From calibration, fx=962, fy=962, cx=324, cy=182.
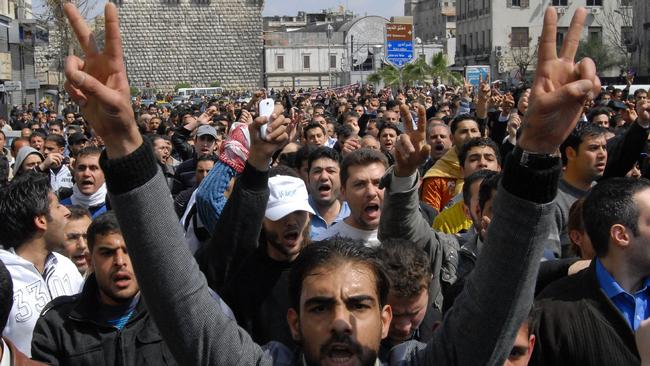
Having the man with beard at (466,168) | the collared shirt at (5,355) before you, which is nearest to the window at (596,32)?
the man with beard at (466,168)

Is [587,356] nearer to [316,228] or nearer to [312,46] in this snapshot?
[316,228]

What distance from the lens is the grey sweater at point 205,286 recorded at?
2348 mm

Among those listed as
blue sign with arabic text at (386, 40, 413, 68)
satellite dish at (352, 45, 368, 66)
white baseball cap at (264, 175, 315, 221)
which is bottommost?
white baseball cap at (264, 175, 315, 221)

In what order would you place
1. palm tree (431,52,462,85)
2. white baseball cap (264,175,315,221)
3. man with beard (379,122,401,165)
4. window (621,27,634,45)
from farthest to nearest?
window (621,27,634,45), palm tree (431,52,462,85), man with beard (379,122,401,165), white baseball cap (264,175,315,221)

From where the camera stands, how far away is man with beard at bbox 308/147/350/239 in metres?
6.18

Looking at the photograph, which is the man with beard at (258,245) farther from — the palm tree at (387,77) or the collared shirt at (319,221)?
the palm tree at (387,77)

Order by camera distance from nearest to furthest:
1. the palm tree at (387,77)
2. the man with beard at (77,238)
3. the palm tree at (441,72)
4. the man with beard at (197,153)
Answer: the man with beard at (77,238) < the man with beard at (197,153) < the palm tree at (387,77) < the palm tree at (441,72)

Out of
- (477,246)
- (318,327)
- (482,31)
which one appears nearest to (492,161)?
(477,246)

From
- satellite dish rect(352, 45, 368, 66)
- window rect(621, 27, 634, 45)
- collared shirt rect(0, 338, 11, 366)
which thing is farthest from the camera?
satellite dish rect(352, 45, 368, 66)

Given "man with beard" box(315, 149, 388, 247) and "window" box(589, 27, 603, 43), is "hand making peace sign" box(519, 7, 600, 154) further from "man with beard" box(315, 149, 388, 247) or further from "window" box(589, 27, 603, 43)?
"window" box(589, 27, 603, 43)

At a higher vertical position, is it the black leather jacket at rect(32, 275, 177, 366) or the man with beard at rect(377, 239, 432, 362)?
the man with beard at rect(377, 239, 432, 362)

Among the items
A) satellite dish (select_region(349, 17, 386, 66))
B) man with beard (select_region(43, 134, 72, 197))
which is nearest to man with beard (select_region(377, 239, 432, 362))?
man with beard (select_region(43, 134, 72, 197))

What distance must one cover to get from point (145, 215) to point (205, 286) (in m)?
0.30

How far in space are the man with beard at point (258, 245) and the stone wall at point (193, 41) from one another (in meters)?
80.4
